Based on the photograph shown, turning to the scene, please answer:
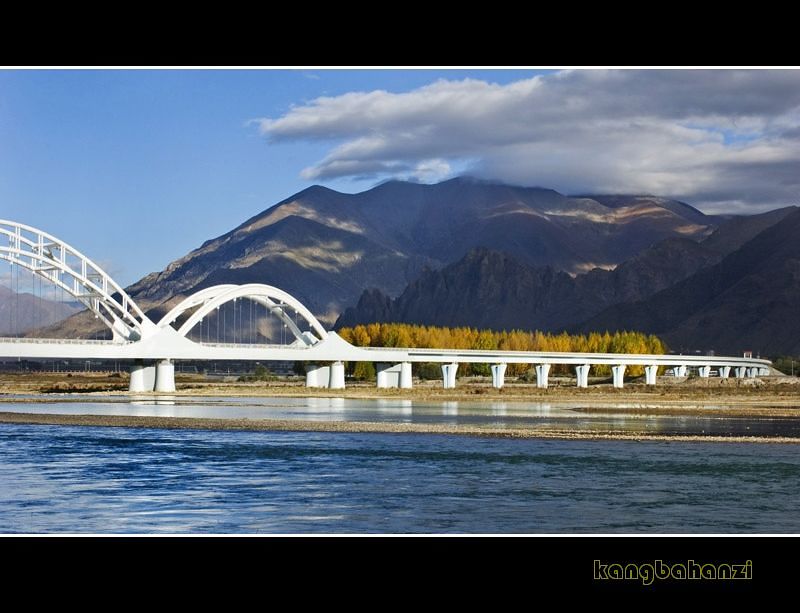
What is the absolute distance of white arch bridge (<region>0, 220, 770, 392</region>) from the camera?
8875 cm

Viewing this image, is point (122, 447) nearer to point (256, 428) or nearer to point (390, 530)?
point (256, 428)

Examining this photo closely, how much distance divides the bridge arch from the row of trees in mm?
33301

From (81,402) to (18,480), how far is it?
5237 cm

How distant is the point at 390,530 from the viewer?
2702 centimetres

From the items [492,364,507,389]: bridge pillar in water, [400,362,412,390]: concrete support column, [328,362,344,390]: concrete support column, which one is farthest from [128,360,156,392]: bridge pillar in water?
[492,364,507,389]: bridge pillar in water

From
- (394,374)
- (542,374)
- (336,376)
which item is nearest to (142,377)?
(336,376)

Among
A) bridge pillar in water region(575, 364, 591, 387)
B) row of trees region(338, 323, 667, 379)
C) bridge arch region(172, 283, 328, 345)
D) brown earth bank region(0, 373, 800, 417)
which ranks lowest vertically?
brown earth bank region(0, 373, 800, 417)

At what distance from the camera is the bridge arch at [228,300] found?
4104 inches

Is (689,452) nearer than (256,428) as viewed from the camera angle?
Yes

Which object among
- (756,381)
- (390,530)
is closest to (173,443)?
(390,530)

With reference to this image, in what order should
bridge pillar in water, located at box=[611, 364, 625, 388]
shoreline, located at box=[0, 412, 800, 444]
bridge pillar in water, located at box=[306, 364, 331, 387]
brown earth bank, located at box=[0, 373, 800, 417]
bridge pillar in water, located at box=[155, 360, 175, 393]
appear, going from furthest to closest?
1. bridge pillar in water, located at box=[611, 364, 625, 388]
2. bridge pillar in water, located at box=[306, 364, 331, 387]
3. bridge pillar in water, located at box=[155, 360, 175, 393]
4. brown earth bank, located at box=[0, 373, 800, 417]
5. shoreline, located at box=[0, 412, 800, 444]

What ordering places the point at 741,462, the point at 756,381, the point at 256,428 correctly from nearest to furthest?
the point at 741,462
the point at 256,428
the point at 756,381

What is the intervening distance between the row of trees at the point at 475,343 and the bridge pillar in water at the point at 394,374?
2512 centimetres

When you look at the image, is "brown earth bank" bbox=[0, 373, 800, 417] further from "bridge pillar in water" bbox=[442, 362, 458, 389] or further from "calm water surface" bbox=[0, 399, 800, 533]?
"calm water surface" bbox=[0, 399, 800, 533]
